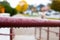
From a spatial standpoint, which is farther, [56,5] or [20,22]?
[56,5]

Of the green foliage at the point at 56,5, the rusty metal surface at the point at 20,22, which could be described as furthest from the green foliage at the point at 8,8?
the rusty metal surface at the point at 20,22

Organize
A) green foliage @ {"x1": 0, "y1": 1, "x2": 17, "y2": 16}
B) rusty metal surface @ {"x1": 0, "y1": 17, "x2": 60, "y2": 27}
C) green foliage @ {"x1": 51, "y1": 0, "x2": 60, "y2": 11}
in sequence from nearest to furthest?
1. rusty metal surface @ {"x1": 0, "y1": 17, "x2": 60, "y2": 27}
2. green foliage @ {"x1": 51, "y1": 0, "x2": 60, "y2": 11}
3. green foliage @ {"x1": 0, "y1": 1, "x2": 17, "y2": 16}

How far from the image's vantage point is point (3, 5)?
24.6ft

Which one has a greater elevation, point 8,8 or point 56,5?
point 56,5

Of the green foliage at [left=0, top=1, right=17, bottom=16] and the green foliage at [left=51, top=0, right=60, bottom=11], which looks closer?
the green foliage at [left=51, top=0, right=60, bottom=11]

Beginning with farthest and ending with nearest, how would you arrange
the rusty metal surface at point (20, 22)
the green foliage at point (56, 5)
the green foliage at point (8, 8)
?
the green foliage at point (8, 8) → the green foliage at point (56, 5) → the rusty metal surface at point (20, 22)

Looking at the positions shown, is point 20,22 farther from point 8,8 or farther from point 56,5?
point 8,8

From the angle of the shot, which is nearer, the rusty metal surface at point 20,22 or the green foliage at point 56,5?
the rusty metal surface at point 20,22

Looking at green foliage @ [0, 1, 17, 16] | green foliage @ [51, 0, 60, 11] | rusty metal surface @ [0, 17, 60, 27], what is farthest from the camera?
green foliage @ [0, 1, 17, 16]

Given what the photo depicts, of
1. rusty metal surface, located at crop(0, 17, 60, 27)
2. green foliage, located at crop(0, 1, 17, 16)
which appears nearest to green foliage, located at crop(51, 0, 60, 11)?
green foliage, located at crop(0, 1, 17, 16)

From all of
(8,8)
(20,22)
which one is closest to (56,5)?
(8,8)

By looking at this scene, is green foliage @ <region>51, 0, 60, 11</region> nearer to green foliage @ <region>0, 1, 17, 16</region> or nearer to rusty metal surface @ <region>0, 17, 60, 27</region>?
green foliage @ <region>0, 1, 17, 16</region>

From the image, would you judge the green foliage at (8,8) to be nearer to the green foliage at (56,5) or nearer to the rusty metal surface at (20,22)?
the green foliage at (56,5)

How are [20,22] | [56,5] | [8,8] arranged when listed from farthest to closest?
[8,8] → [56,5] → [20,22]
